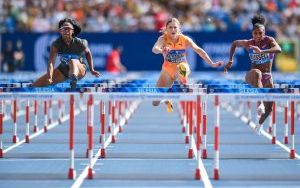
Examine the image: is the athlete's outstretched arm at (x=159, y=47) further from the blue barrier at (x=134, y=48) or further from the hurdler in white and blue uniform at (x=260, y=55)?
the blue barrier at (x=134, y=48)

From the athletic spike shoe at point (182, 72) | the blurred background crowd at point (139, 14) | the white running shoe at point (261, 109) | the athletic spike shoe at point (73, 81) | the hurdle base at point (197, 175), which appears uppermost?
the blurred background crowd at point (139, 14)

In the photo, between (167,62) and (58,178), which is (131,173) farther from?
(167,62)

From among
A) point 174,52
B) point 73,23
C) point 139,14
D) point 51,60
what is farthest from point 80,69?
point 139,14

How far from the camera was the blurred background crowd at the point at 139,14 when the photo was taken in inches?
1570

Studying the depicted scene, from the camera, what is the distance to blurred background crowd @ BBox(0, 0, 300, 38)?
1570 inches

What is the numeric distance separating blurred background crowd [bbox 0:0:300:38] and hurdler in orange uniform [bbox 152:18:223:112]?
2514cm

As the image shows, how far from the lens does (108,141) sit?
16.7 meters

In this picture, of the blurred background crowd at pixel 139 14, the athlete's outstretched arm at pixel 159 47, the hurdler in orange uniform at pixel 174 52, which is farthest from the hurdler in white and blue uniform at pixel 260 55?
the blurred background crowd at pixel 139 14

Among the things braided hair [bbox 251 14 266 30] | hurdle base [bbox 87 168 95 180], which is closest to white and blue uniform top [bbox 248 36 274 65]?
braided hair [bbox 251 14 266 30]

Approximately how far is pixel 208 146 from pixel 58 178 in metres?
5.08

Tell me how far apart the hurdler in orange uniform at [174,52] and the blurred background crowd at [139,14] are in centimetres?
2514

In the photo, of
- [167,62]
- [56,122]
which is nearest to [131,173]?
[167,62]

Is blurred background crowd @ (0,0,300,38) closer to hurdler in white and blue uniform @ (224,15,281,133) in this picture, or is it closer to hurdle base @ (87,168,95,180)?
hurdler in white and blue uniform @ (224,15,281,133)

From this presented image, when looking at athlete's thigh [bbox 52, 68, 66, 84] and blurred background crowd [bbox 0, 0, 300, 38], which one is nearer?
athlete's thigh [bbox 52, 68, 66, 84]
